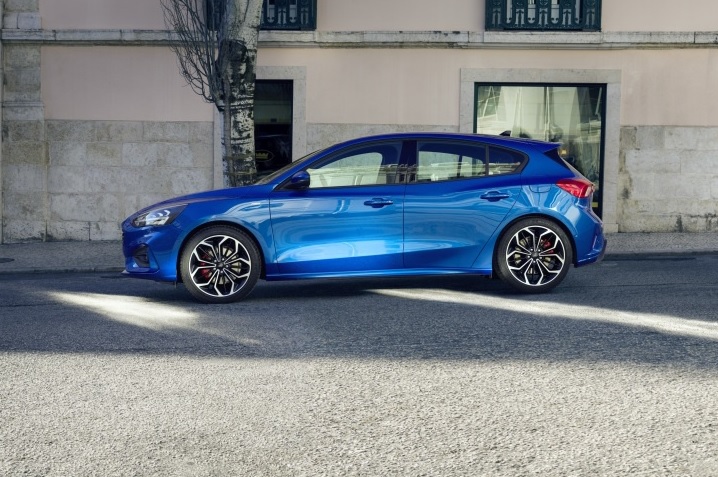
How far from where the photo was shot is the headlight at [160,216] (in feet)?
33.6

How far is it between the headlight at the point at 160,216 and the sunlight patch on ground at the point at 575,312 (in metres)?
2.02

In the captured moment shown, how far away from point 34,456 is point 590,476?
2.47 metres

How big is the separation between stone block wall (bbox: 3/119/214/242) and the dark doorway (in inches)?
31.9

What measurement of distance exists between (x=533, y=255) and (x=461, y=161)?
1063 millimetres

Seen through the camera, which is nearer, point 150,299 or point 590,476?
point 590,476

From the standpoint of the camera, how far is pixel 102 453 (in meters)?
5.36

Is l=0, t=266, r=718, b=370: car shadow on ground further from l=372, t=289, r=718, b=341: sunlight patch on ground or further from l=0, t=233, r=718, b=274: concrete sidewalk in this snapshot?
l=0, t=233, r=718, b=274: concrete sidewalk

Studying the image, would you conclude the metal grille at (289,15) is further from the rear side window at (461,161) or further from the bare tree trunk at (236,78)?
the rear side window at (461,161)

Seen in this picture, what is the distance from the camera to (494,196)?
10445 millimetres

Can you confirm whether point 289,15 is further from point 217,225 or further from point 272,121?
point 217,225

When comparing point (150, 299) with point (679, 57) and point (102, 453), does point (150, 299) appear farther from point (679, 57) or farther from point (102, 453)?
point (679, 57)

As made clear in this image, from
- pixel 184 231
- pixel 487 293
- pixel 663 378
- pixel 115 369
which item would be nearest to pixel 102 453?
pixel 115 369

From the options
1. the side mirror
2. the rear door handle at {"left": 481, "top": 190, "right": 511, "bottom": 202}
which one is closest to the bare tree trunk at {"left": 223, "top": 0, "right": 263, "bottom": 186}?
the side mirror

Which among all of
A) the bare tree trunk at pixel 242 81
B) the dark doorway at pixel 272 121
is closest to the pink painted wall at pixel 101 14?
the dark doorway at pixel 272 121
